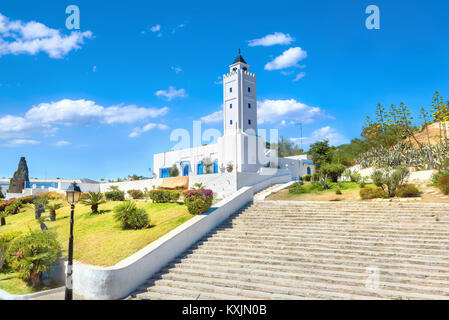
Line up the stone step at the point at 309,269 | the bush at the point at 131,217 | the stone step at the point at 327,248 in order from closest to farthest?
the stone step at the point at 309,269, the stone step at the point at 327,248, the bush at the point at 131,217

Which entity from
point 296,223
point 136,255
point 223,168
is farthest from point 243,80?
point 136,255

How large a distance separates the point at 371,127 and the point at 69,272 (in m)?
32.3

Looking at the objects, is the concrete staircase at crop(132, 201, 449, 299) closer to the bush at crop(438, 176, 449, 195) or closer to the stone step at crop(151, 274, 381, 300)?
the stone step at crop(151, 274, 381, 300)

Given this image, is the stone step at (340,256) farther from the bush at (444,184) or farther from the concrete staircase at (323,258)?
the bush at (444,184)

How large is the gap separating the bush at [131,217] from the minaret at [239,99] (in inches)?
690

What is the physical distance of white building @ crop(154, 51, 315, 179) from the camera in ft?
89.5

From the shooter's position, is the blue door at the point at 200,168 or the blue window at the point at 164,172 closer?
the blue door at the point at 200,168

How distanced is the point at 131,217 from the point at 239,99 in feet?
64.5

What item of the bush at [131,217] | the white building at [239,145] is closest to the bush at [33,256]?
the bush at [131,217]

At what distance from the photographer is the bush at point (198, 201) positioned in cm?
1246

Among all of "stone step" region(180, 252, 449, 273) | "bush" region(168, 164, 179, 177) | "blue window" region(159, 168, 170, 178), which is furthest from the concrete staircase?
"blue window" region(159, 168, 170, 178)

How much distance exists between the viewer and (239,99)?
3030 cm
